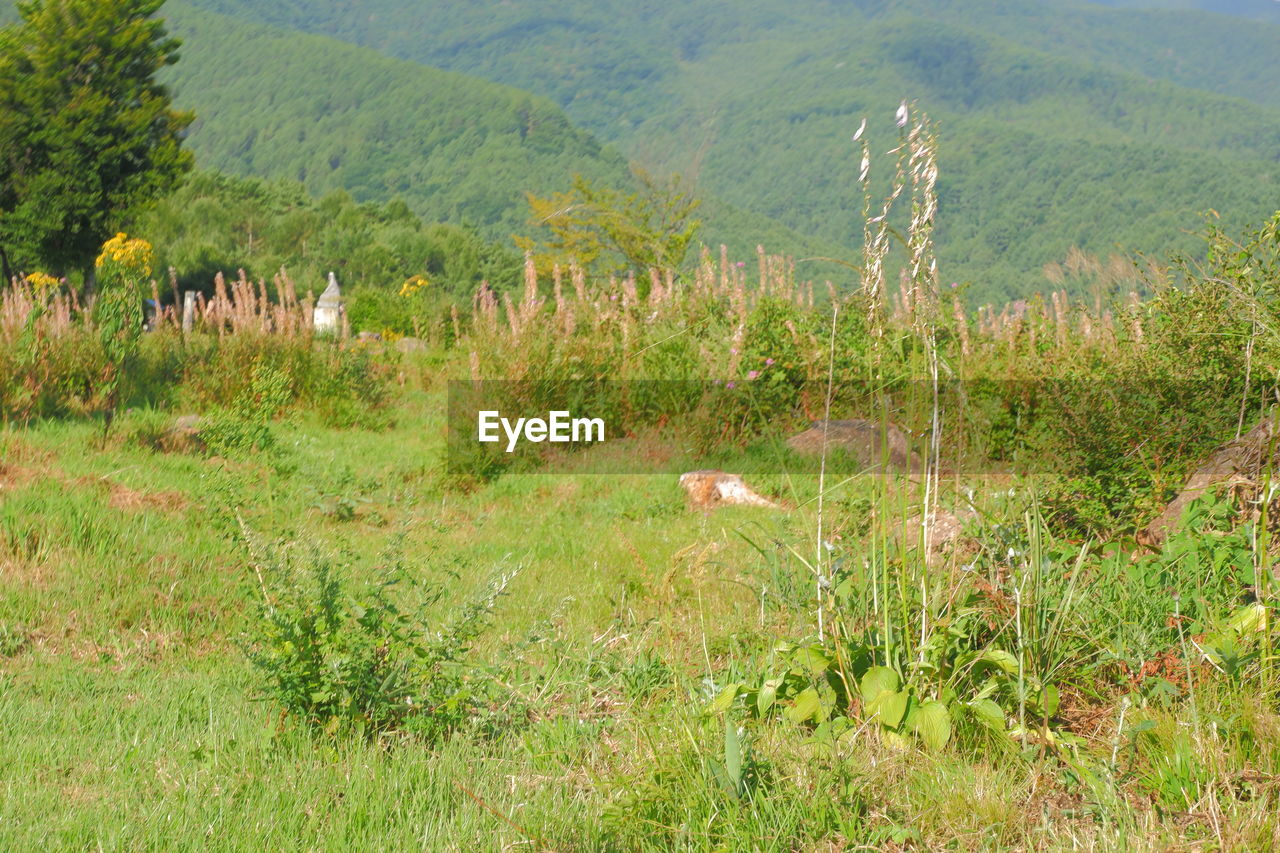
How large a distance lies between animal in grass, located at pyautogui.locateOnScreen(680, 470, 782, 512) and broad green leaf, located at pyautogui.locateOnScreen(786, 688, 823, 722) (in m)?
3.26

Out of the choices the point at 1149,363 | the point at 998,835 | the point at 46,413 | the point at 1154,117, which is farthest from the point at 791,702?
the point at 1154,117

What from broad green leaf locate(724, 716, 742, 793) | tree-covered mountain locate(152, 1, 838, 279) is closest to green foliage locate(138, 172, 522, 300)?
tree-covered mountain locate(152, 1, 838, 279)

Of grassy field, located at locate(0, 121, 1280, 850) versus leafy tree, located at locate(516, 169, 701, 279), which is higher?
leafy tree, located at locate(516, 169, 701, 279)

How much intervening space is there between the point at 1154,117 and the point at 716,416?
199 m

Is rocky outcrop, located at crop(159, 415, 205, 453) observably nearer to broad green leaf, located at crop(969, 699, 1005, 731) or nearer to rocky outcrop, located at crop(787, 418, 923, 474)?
rocky outcrop, located at crop(787, 418, 923, 474)

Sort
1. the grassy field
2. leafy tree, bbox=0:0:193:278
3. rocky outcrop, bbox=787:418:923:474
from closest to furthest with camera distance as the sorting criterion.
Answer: the grassy field, rocky outcrop, bbox=787:418:923:474, leafy tree, bbox=0:0:193:278

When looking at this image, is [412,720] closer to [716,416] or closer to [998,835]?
[998,835]

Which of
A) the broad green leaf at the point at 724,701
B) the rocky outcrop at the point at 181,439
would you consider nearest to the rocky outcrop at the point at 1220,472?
the broad green leaf at the point at 724,701

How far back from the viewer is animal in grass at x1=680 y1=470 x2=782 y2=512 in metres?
6.29

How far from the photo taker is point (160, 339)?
972 centimetres

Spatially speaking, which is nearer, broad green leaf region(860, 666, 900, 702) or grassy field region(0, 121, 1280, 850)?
grassy field region(0, 121, 1280, 850)

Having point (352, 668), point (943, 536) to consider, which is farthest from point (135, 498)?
point (943, 536)

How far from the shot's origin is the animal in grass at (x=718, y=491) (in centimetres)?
629

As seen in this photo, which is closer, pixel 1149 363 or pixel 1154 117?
pixel 1149 363
